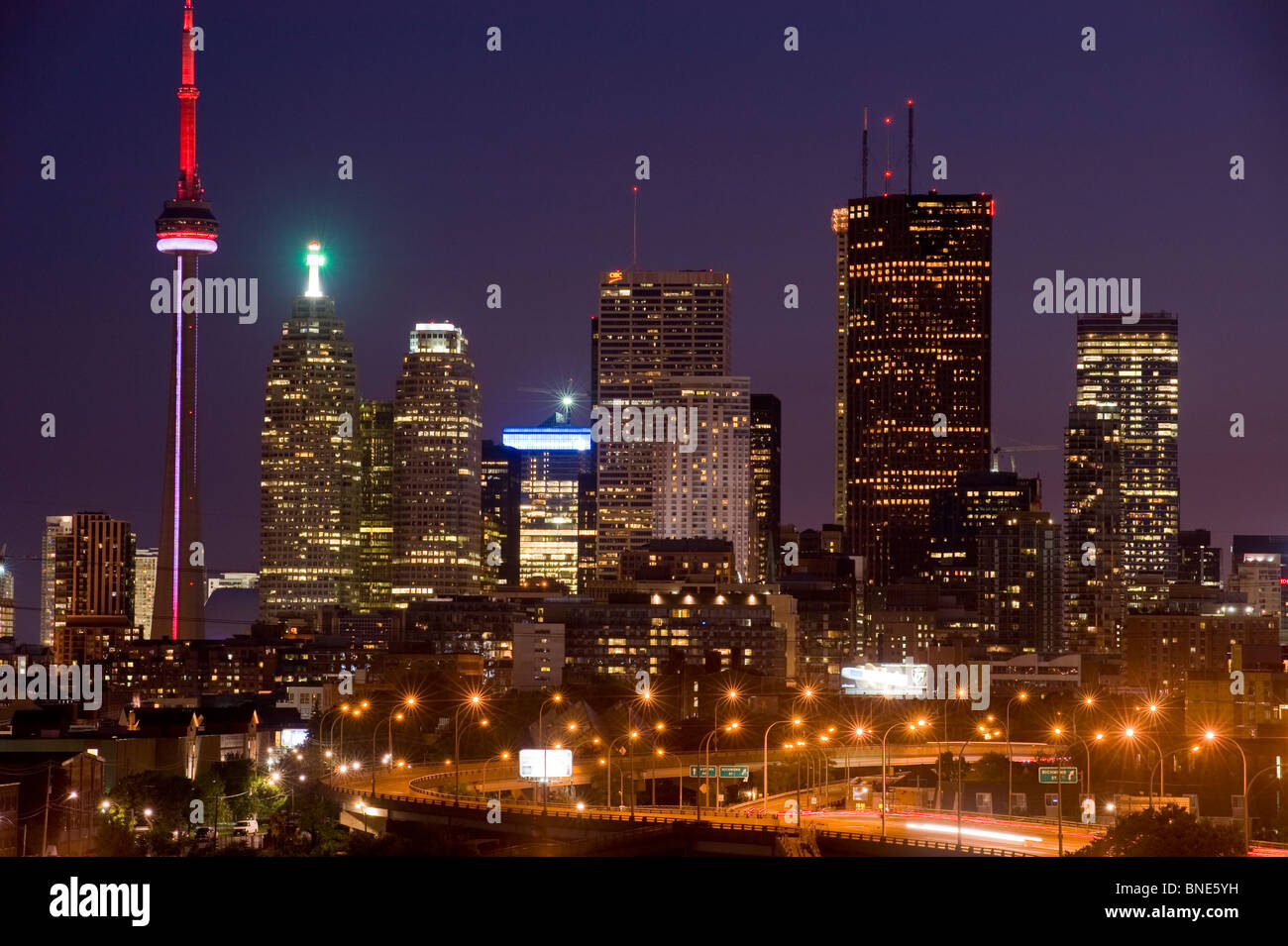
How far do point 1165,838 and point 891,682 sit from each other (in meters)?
128

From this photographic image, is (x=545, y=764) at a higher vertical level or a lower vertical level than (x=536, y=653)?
higher

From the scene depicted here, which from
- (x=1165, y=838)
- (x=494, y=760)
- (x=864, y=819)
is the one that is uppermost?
(x=1165, y=838)

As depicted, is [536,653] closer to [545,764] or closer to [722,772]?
[545,764]

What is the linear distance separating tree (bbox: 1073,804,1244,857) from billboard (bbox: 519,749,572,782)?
1077 inches

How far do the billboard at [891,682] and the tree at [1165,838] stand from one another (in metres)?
108

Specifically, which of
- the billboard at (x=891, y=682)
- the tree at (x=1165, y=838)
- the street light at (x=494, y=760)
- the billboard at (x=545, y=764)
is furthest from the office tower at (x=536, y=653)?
the tree at (x=1165, y=838)

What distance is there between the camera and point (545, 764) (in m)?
79.2

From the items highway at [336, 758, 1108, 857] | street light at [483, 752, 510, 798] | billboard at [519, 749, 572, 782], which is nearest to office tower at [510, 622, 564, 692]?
street light at [483, 752, 510, 798]

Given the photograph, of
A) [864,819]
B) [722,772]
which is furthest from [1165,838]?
[722,772]

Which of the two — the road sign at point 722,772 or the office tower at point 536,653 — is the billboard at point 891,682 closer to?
the office tower at point 536,653
